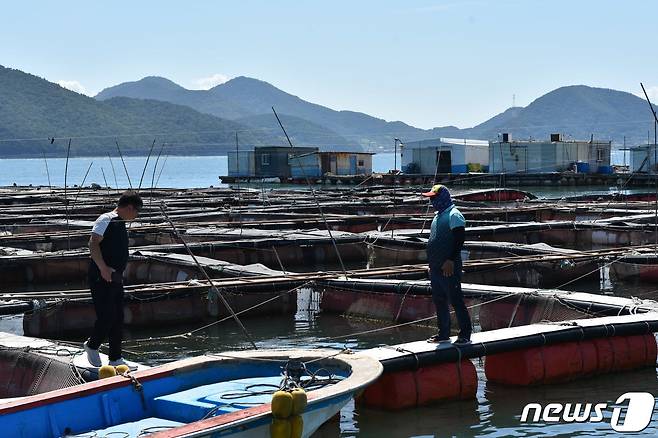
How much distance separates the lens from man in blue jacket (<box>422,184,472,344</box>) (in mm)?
11828

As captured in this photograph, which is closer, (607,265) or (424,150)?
(607,265)

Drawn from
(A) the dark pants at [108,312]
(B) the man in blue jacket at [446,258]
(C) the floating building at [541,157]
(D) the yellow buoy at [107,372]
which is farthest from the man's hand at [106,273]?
(C) the floating building at [541,157]

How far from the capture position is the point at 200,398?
31.9ft

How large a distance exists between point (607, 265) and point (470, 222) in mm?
11174

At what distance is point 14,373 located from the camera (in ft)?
40.9

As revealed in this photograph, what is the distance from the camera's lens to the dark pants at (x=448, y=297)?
12047mm

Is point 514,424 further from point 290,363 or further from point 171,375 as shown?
point 171,375

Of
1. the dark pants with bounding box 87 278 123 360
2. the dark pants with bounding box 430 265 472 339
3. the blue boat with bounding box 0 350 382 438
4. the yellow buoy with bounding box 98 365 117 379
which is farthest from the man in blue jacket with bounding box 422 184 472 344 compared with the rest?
the yellow buoy with bounding box 98 365 117 379

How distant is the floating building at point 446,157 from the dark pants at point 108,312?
6990 cm

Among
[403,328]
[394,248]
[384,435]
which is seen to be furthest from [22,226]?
[384,435]

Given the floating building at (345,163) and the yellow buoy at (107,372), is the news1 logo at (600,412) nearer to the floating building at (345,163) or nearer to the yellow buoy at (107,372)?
the yellow buoy at (107,372)

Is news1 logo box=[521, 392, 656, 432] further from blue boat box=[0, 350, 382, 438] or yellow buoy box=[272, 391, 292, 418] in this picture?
yellow buoy box=[272, 391, 292, 418]

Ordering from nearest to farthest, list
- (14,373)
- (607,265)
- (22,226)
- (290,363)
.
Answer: (290,363)
(14,373)
(607,265)
(22,226)

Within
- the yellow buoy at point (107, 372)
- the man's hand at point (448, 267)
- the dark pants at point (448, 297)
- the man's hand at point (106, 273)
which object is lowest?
the yellow buoy at point (107, 372)
